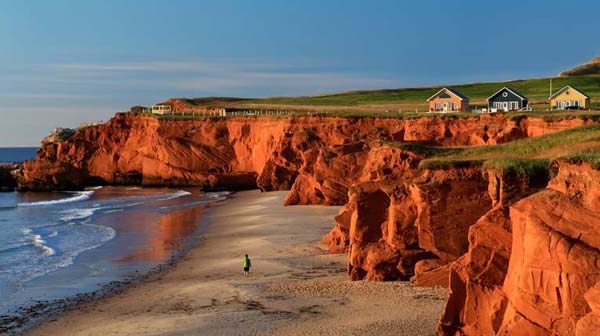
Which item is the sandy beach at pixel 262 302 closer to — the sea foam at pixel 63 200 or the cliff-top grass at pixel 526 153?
the cliff-top grass at pixel 526 153

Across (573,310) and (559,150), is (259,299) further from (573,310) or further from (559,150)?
(573,310)

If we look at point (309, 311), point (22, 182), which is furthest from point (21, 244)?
point (22, 182)

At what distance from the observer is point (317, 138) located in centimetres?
7431

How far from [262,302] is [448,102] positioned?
6303cm

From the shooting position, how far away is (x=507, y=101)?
80.4m

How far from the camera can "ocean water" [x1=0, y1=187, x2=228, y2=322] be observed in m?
31.9

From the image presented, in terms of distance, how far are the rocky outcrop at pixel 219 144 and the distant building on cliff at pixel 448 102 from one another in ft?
41.3

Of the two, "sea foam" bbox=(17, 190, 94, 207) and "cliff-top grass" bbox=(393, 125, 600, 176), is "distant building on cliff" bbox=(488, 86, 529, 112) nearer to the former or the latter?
"sea foam" bbox=(17, 190, 94, 207)

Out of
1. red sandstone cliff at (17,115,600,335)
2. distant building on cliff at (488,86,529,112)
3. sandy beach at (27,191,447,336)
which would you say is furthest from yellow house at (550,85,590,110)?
sandy beach at (27,191,447,336)

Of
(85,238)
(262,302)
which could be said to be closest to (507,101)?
(85,238)

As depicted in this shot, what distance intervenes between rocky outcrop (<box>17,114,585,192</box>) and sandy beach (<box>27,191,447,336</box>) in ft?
97.9

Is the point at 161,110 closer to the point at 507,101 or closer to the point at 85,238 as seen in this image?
the point at 507,101

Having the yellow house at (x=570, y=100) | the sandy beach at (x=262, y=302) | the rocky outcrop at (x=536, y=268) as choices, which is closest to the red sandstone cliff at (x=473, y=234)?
the rocky outcrop at (x=536, y=268)

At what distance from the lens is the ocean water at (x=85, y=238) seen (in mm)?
31859
